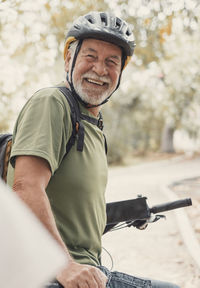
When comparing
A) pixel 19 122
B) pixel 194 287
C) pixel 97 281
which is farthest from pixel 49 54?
pixel 97 281

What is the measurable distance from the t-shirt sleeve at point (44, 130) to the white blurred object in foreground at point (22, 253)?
1178mm

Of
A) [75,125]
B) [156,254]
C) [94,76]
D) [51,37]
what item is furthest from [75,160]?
[51,37]

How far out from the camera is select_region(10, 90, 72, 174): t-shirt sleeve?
1.89 metres

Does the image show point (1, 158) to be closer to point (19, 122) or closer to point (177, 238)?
point (19, 122)

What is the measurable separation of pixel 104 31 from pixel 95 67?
0.21 meters

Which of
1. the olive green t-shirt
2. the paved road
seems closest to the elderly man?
the olive green t-shirt

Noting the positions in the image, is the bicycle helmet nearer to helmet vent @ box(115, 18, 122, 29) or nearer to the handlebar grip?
helmet vent @ box(115, 18, 122, 29)

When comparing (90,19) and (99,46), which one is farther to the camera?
(90,19)

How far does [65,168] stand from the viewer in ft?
6.66

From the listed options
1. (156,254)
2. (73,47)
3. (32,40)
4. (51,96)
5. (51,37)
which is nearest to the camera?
(51,96)

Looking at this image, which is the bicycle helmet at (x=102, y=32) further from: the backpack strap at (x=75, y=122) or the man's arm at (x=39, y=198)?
the man's arm at (x=39, y=198)

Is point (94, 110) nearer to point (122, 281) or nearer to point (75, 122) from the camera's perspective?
point (75, 122)

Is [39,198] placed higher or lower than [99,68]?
lower

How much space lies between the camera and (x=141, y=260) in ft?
19.3
